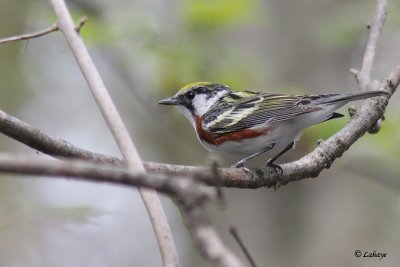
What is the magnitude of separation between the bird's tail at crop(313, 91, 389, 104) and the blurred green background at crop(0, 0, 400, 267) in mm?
1551

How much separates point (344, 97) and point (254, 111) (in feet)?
2.92

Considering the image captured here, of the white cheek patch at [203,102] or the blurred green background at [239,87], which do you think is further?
the blurred green background at [239,87]

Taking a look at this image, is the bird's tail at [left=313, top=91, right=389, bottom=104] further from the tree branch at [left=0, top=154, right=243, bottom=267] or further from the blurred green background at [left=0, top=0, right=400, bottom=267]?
the tree branch at [left=0, top=154, right=243, bottom=267]

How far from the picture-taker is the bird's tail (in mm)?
4095

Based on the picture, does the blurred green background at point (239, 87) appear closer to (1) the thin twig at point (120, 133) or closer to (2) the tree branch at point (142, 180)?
(1) the thin twig at point (120, 133)

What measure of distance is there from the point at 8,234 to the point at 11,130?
4.95 metres

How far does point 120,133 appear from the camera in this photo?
244cm

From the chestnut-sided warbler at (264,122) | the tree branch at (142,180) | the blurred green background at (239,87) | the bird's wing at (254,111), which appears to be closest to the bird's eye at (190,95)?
the bird's wing at (254,111)

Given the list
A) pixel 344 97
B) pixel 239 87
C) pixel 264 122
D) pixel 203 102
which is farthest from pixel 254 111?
pixel 239 87

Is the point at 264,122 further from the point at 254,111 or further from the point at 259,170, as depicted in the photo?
the point at 259,170

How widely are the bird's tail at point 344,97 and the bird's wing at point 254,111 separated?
0.07 metres

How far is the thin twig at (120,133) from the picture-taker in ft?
6.80

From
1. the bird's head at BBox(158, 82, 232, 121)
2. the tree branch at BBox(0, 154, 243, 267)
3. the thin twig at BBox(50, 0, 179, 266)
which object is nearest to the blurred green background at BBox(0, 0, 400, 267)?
the bird's head at BBox(158, 82, 232, 121)

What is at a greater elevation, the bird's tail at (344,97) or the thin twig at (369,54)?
the thin twig at (369,54)
